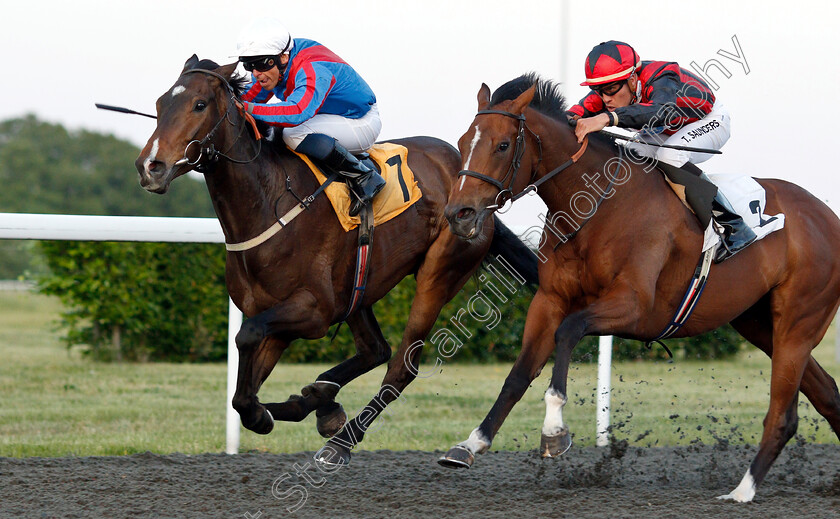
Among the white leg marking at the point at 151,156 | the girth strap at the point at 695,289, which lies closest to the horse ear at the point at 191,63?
the white leg marking at the point at 151,156

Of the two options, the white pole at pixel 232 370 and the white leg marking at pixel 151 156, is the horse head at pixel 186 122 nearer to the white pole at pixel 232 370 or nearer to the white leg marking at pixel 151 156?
the white leg marking at pixel 151 156

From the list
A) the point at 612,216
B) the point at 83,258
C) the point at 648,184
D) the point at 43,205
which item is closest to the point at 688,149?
the point at 648,184

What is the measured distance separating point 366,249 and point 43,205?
3302 centimetres

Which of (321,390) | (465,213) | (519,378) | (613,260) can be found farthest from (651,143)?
(321,390)

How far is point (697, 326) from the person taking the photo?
4320 mm

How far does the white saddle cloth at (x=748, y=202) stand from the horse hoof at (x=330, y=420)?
1986 mm

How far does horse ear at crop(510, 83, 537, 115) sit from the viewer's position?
3756mm

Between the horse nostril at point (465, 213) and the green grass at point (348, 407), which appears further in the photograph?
the green grass at point (348, 407)

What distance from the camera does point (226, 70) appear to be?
161 inches

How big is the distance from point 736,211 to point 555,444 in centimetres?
150

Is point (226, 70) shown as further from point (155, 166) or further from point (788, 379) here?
point (788, 379)

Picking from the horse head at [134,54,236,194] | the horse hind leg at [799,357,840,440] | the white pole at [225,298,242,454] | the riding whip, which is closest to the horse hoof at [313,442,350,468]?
the white pole at [225,298,242,454]

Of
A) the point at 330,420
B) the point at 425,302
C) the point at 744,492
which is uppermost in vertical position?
the point at 425,302

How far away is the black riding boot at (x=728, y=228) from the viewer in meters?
4.19
